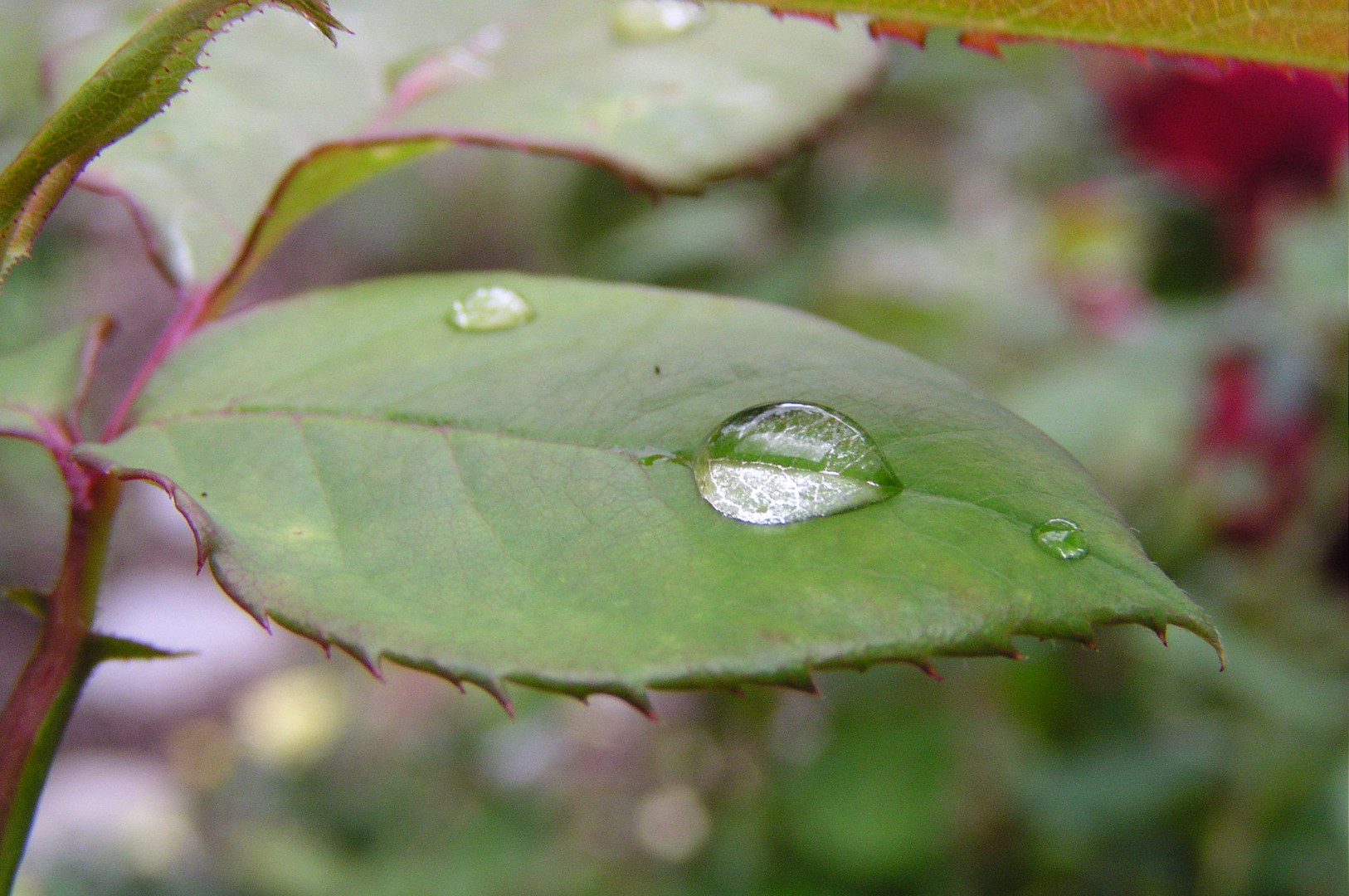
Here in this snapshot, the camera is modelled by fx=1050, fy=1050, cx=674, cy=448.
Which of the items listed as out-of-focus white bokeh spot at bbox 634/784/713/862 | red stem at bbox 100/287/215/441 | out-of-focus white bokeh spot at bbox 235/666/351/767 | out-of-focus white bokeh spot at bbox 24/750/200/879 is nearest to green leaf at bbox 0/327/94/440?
red stem at bbox 100/287/215/441

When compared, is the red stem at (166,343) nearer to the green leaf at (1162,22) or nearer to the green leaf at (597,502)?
the green leaf at (597,502)

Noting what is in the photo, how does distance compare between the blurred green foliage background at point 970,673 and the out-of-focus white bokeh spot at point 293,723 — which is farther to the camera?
the out-of-focus white bokeh spot at point 293,723

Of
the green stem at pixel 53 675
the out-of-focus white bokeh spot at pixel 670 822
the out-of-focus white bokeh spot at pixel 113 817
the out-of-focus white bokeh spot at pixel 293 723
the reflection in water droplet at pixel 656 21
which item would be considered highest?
the reflection in water droplet at pixel 656 21

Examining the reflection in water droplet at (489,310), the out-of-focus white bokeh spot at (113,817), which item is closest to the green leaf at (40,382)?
the reflection in water droplet at (489,310)


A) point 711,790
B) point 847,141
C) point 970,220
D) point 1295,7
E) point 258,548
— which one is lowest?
point 711,790

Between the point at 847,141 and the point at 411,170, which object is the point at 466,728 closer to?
Answer: the point at 411,170

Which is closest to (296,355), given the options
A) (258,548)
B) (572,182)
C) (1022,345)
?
(258,548)
